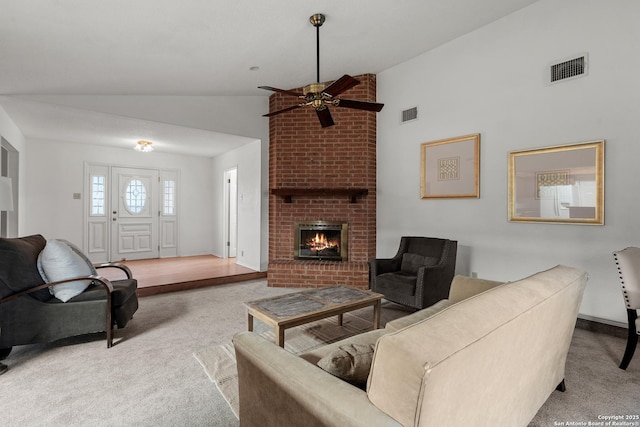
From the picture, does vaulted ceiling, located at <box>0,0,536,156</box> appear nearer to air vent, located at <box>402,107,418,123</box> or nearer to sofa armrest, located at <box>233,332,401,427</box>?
air vent, located at <box>402,107,418,123</box>

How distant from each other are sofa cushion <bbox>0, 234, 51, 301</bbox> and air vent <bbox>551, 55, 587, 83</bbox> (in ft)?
16.4

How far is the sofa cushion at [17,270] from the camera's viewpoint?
2422mm

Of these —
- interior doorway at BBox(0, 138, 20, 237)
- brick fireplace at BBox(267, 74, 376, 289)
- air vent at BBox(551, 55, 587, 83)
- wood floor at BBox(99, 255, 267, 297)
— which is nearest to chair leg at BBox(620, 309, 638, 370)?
air vent at BBox(551, 55, 587, 83)

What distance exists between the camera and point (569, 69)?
3.12 meters

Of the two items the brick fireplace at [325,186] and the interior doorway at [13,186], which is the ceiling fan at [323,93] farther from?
the interior doorway at [13,186]

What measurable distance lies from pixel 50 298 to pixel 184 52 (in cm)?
258

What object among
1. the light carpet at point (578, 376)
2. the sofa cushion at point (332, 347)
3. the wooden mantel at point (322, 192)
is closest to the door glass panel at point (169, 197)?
the wooden mantel at point (322, 192)

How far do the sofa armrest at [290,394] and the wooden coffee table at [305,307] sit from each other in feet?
2.95

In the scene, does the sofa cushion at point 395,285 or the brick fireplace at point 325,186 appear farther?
the brick fireplace at point 325,186

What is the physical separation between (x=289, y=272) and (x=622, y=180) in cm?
391

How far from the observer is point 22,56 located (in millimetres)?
2939

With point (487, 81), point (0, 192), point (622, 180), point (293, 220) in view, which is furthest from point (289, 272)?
point (622, 180)

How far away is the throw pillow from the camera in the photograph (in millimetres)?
1172

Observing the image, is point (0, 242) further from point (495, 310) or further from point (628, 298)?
point (628, 298)
